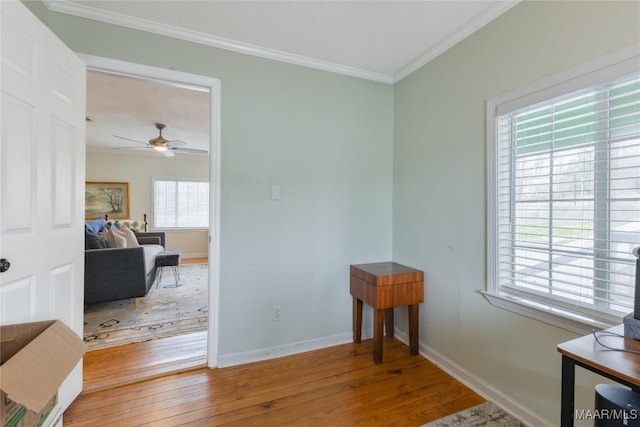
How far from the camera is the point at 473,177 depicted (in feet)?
6.50

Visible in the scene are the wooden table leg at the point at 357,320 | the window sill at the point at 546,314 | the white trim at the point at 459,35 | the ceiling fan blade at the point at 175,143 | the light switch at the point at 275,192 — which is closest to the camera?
the window sill at the point at 546,314

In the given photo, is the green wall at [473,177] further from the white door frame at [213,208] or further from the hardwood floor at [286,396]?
the white door frame at [213,208]

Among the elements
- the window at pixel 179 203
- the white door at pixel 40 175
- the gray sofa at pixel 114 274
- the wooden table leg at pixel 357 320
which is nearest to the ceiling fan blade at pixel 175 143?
the gray sofa at pixel 114 274

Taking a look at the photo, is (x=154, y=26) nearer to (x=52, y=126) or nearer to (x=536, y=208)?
(x=52, y=126)

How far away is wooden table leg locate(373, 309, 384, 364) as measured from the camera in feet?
7.22

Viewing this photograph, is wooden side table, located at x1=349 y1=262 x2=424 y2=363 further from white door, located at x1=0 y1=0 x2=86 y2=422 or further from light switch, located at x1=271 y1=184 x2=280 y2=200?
white door, located at x1=0 y1=0 x2=86 y2=422

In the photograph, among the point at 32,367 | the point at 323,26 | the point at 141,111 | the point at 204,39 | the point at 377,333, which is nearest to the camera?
the point at 32,367

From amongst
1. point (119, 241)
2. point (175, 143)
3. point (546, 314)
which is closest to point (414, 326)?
point (546, 314)

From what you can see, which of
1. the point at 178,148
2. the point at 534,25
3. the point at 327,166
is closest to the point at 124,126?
the point at 178,148

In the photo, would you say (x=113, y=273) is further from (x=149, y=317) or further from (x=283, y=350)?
(x=283, y=350)

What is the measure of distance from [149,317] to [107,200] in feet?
13.4

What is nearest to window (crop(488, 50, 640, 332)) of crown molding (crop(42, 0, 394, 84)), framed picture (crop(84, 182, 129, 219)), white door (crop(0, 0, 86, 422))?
crown molding (crop(42, 0, 394, 84))

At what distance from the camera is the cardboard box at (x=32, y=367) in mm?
835

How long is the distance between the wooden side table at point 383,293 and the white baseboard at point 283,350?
0.14 m
